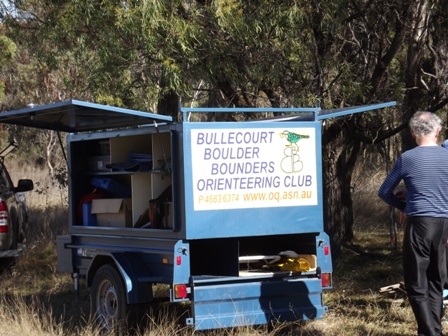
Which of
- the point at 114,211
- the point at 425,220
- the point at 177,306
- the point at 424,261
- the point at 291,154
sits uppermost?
the point at 291,154

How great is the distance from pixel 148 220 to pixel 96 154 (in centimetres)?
145

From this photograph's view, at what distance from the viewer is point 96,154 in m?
→ 9.93

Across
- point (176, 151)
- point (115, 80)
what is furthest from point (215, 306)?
point (115, 80)

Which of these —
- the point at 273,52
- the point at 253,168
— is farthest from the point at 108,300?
the point at 273,52

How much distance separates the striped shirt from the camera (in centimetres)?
704

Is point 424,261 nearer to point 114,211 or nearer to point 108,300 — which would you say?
point 108,300

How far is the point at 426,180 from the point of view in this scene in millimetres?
7062

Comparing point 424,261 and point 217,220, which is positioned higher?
point 217,220

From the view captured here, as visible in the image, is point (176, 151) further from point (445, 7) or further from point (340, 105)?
point (445, 7)

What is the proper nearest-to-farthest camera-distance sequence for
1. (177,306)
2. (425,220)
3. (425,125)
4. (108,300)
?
(425,220), (425,125), (108,300), (177,306)

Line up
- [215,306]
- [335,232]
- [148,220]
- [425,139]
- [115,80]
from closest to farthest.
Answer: [425,139], [215,306], [148,220], [115,80], [335,232]

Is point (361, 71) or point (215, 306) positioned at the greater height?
point (361, 71)

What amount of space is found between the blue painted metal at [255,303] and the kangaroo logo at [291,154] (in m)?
1.03

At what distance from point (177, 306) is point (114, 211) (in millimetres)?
1468
